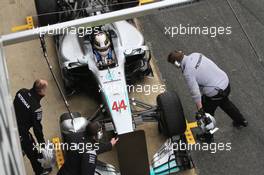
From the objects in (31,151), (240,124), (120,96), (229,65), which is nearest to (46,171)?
(31,151)

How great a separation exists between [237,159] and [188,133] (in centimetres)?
70

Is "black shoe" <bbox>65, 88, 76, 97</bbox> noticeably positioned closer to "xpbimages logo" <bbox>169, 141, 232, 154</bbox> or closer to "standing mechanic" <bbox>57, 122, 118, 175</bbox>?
"xpbimages logo" <bbox>169, 141, 232, 154</bbox>

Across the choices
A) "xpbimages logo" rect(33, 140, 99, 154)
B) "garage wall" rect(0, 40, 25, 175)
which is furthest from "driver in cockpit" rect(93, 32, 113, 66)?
"garage wall" rect(0, 40, 25, 175)

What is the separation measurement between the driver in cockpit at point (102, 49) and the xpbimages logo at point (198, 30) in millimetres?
1921

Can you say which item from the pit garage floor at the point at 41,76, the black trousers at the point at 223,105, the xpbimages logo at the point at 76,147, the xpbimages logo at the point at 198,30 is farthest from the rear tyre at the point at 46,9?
the black trousers at the point at 223,105

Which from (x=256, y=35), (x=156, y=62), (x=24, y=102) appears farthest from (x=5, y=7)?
(x=256, y=35)

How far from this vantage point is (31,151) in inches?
211

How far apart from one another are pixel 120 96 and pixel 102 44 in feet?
2.42

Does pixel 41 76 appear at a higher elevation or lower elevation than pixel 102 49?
lower

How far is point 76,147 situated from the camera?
450cm

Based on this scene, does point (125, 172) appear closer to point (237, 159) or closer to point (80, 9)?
point (237, 159)

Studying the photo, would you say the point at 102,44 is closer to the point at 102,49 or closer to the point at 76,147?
the point at 102,49

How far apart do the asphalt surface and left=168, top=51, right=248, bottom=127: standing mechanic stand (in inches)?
23.9

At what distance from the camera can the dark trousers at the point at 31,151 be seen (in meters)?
5.24
